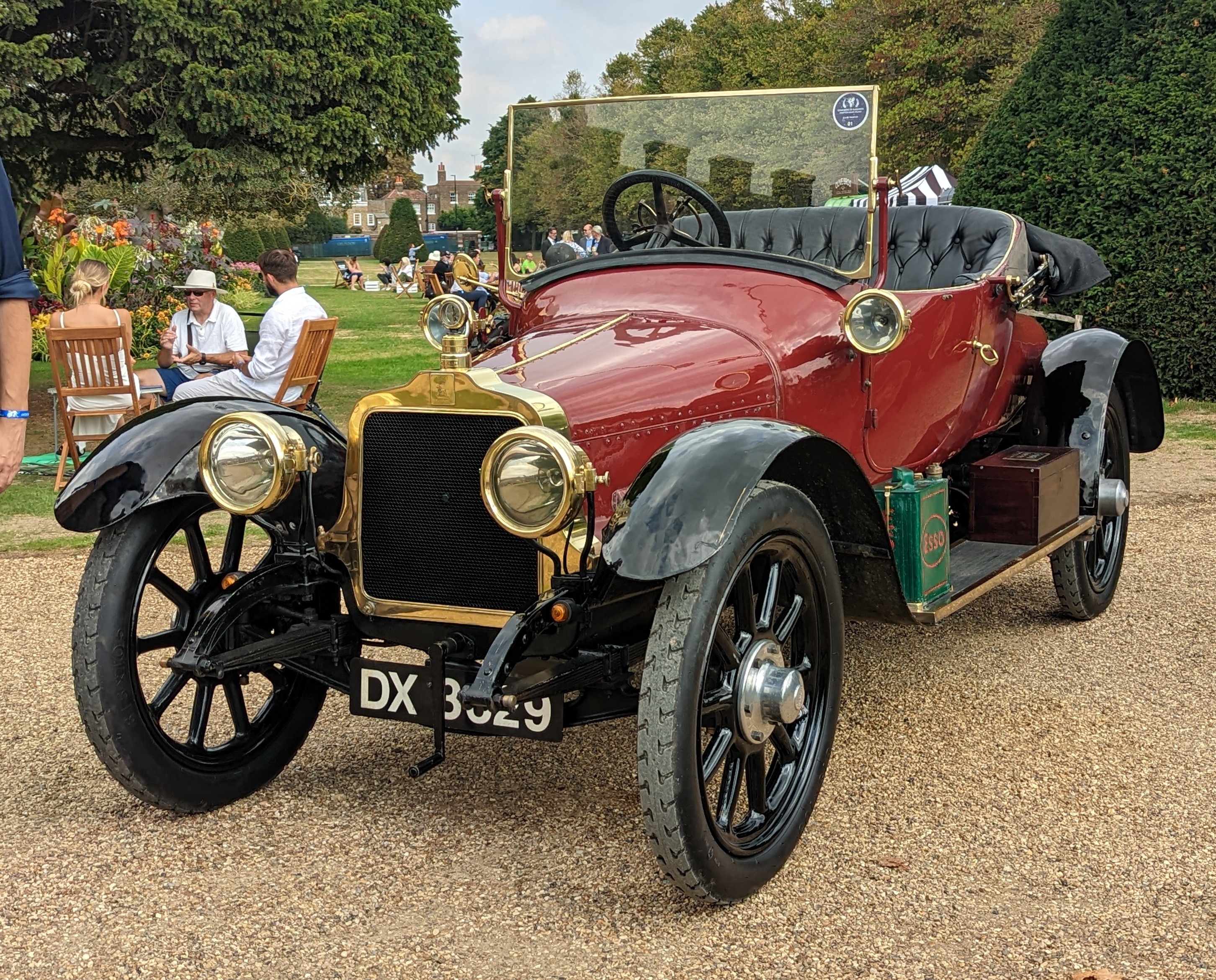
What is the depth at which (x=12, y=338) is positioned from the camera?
2.82m

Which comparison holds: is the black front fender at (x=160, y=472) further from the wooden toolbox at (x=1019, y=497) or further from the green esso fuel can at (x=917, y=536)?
the wooden toolbox at (x=1019, y=497)

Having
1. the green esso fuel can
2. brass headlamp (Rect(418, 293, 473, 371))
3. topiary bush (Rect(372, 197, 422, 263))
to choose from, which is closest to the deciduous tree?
brass headlamp (Rect(418, 293, 473, 371))

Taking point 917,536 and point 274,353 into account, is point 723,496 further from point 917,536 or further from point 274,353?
point 274,353

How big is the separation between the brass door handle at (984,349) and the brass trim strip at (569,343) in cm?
149

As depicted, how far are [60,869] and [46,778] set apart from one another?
70 centimetres

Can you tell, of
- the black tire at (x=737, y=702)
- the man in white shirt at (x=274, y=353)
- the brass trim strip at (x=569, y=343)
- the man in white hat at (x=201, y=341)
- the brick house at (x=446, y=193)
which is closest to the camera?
the black tire at (x=737, y=702)

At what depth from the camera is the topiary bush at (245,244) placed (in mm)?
45312

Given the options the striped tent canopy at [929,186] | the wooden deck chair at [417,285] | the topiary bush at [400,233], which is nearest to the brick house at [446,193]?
the topiary bush at [400,233]

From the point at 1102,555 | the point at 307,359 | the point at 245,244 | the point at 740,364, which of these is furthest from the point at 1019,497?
the point at 245,244

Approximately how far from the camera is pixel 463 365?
3.11 metres

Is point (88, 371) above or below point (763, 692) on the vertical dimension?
above

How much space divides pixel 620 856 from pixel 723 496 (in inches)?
40.1

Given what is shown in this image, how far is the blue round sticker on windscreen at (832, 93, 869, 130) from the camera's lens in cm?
416

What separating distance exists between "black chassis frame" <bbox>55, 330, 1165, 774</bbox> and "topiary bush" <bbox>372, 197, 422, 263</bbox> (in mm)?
50106
